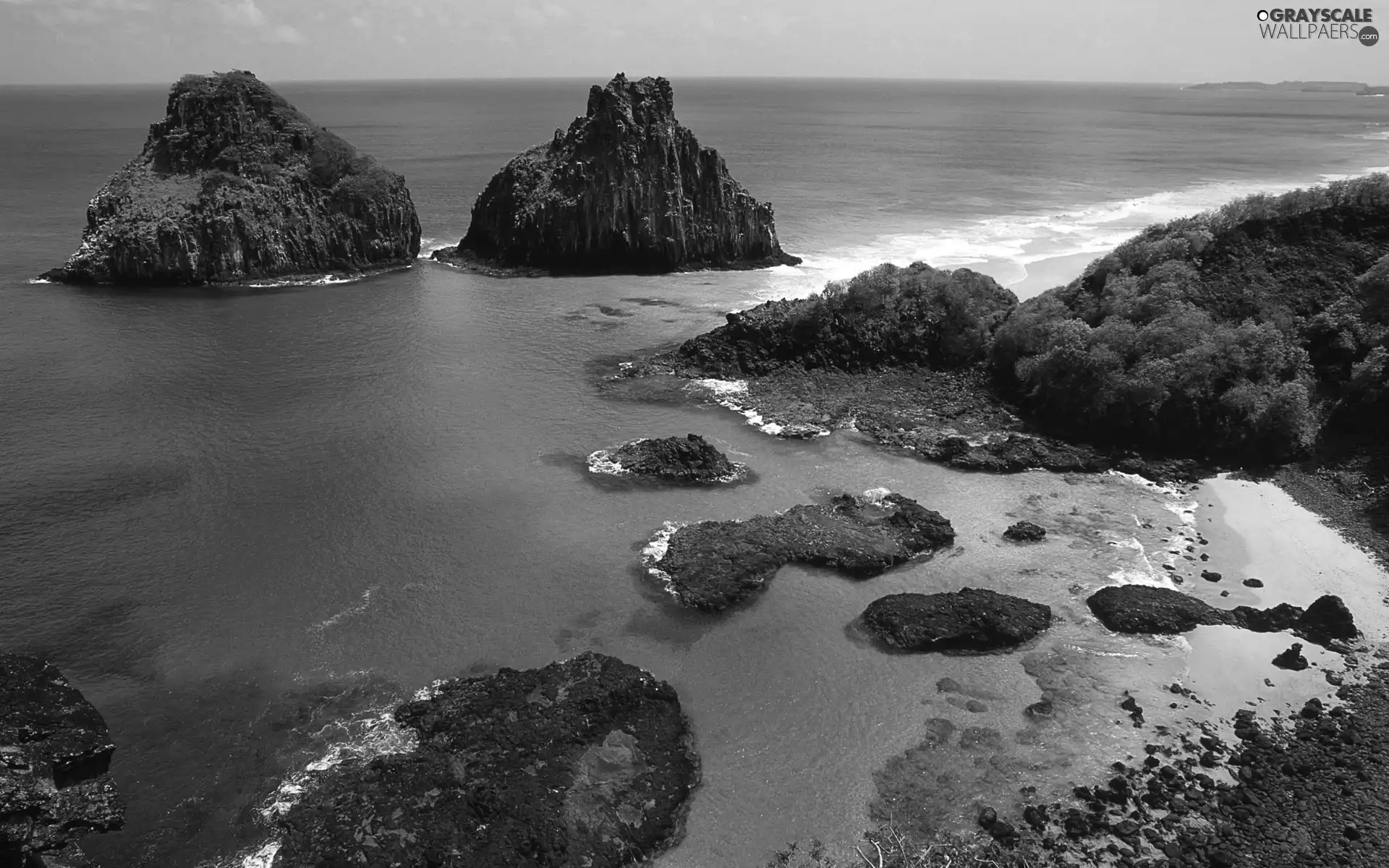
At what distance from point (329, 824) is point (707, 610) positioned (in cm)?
1594

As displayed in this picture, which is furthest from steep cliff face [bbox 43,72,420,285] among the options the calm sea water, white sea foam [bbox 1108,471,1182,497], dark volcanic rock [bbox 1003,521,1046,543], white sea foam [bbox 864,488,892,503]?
white sea foam [bbox 1108,471,1182,497]

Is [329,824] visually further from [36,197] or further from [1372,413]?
[36,197]

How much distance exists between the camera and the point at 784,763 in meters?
28.0

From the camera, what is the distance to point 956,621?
111 feet

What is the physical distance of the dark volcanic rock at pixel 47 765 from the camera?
2191 cm

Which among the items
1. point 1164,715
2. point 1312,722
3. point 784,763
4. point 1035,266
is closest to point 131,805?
point 784,763

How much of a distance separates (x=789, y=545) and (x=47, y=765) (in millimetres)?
27140

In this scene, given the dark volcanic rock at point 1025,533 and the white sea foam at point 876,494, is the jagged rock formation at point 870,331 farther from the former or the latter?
the dark volcanic rock at point 1025,533

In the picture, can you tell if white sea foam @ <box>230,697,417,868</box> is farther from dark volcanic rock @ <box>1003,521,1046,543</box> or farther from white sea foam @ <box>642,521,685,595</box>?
dark volcanic rock @ <box>1003,521,1046,543</box>

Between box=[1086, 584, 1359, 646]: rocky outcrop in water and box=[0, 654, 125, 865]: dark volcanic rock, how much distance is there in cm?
3453

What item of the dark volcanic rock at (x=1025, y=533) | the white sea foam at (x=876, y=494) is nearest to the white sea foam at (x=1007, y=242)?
the white sea foam at (x=876, y=494)

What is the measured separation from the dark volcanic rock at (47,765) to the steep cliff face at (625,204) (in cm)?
6509

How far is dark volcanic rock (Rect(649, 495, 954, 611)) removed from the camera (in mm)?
36688

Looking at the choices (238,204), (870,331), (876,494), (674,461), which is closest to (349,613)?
(674,461)
